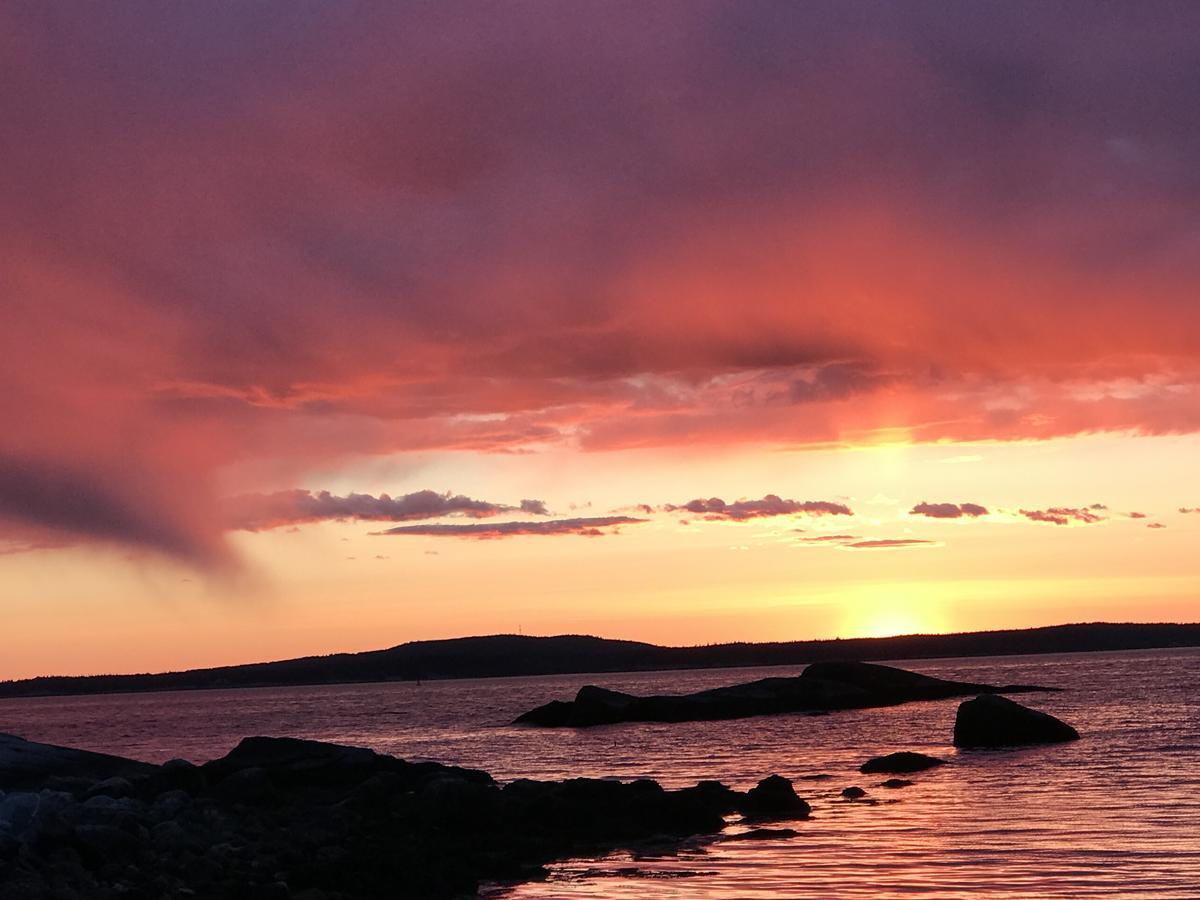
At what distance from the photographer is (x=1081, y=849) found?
29.3 m

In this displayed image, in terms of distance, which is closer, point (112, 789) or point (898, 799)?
point (112, 789)

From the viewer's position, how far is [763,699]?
354 feet

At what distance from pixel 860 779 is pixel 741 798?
9882 millimetres

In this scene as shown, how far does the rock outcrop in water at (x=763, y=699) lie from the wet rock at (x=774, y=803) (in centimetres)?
6283

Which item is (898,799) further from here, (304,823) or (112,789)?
(112,789)

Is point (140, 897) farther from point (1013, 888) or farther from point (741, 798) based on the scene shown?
point (741, 798)

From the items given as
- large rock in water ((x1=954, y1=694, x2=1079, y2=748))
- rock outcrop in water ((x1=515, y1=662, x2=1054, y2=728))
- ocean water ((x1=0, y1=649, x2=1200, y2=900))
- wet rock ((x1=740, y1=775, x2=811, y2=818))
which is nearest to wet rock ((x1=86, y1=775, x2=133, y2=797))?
ocean water ((x1=0, y1=649, x2=1200, y2=900))

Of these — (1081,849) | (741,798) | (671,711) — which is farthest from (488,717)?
(1081,849)

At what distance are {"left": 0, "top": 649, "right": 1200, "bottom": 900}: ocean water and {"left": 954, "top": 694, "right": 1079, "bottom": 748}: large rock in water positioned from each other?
4.55 ft

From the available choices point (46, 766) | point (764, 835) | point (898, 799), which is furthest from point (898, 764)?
point (46, 766)

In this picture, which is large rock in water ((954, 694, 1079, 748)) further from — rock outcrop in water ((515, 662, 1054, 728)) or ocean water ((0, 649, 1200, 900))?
rock outcrop in water ((515, 662, 1054, 728))

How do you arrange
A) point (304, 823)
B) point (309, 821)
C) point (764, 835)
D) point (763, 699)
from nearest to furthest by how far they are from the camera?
point (764, 835), point (304, 823), point (309, 821), point (763, 699)

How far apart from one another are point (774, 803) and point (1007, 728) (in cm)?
2659

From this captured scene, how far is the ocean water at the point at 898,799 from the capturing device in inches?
1048
